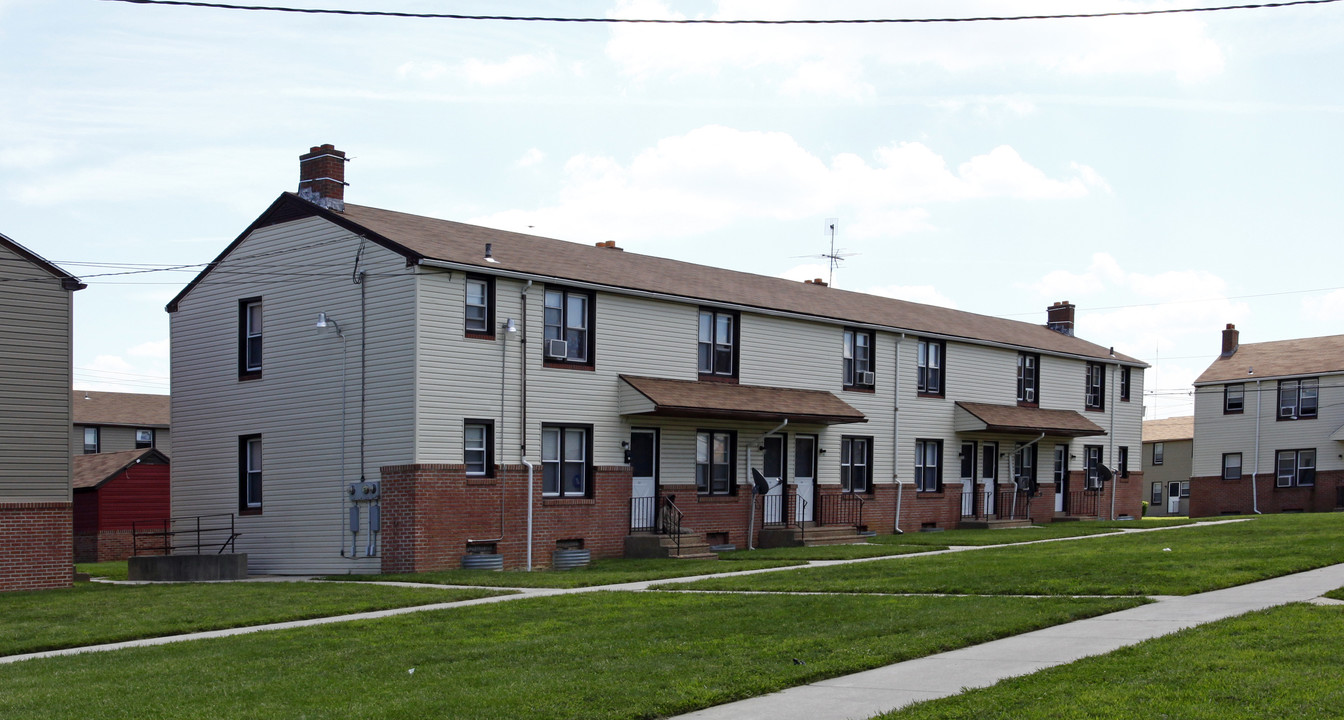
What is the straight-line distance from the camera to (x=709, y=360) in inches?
1185

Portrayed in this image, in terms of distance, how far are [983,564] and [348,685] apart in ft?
40.7

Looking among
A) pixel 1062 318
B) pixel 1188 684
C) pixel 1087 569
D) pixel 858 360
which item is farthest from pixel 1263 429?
pixel 1188 684

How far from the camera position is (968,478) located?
3784 cm

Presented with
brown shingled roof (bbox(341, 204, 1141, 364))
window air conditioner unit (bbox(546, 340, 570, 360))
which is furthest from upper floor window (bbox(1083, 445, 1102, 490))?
window air conditioner unit (bbox(546, 340, 570, 360))

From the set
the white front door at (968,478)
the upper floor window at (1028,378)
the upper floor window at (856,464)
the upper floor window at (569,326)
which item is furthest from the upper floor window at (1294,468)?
the upper floor window at (569,326)

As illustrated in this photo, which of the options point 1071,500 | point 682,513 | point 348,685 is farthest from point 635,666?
point 1071,500

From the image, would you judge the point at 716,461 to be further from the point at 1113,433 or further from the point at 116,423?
the point at 116,423

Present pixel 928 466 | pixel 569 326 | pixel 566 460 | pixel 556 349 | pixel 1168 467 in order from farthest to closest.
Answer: pixel 1168 467 → pixel 928 466 → pixel 569 326 → pixel 566 460 → pixel 556 349

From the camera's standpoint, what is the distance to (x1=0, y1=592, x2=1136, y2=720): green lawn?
9.94 meters

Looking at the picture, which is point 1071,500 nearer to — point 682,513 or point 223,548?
point 682,513

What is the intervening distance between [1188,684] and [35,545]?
19068 millimetres

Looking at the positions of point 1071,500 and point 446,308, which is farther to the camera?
point 1071,500

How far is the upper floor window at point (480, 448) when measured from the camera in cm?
2516

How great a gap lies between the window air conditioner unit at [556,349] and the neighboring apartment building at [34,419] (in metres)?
8.61
